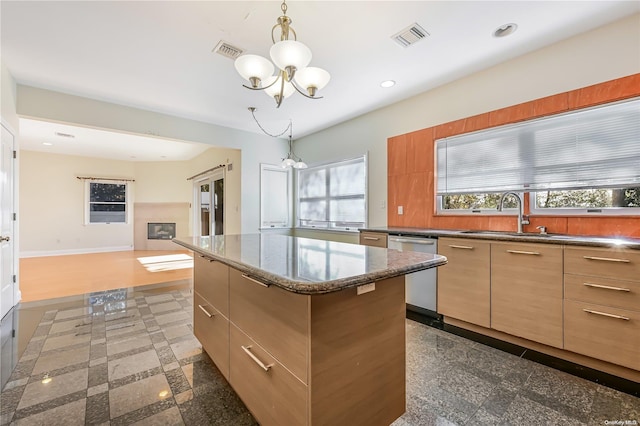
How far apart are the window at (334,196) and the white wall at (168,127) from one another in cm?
88

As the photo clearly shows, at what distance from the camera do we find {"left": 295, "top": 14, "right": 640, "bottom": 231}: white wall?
2.15m

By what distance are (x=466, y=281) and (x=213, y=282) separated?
2182 mm

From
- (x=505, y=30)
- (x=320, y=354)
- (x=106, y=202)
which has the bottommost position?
(x=320, y=354)

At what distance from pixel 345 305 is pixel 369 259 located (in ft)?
0.92

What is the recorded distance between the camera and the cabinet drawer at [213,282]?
1680mm

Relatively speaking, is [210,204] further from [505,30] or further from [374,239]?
[505,30]

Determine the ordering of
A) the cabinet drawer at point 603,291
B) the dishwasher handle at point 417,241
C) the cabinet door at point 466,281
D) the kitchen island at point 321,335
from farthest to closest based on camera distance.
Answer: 1. the dishwasher handle at point 417,241
2. the cabinet door at point 466,281
3. the cabinet drawer at point 603,291
4. the kitchen island at point 321,335

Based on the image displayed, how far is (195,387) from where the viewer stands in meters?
1.76

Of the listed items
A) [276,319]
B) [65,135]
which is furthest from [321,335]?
[65,135]

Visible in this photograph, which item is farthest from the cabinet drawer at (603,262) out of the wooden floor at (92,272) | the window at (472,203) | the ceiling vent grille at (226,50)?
the wooden floor at (92,272)

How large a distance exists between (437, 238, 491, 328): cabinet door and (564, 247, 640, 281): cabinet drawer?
0.54m

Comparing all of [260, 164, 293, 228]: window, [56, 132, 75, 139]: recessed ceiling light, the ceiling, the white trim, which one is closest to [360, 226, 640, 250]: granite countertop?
the ceiling

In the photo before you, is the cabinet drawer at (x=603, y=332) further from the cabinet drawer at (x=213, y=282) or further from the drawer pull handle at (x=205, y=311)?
the drawer pull handle at (x=205, y=311)

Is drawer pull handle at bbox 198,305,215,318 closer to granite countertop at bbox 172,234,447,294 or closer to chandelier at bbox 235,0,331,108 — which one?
granite countertop at bbox 172,234,447,294
